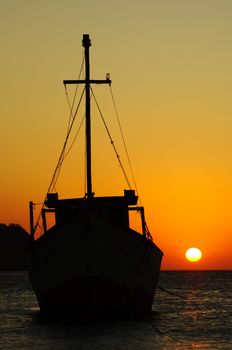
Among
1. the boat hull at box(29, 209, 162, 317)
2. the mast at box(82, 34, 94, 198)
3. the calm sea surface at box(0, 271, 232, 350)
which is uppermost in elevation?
the mast at box(82, 34, 94, 198)

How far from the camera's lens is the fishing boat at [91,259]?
3728cm

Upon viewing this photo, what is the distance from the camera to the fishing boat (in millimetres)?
37281

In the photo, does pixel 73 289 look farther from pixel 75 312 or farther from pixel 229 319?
pixel 229 319

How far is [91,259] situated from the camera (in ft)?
122

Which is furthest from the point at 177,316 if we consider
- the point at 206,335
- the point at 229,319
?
the point at 206,335

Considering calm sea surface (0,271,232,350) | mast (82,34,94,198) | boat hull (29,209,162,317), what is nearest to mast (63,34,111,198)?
mast (82,34,94,198)

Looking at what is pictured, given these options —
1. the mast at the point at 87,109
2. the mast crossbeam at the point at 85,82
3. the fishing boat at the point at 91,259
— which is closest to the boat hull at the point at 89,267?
the fishing boat at the point at 91,259

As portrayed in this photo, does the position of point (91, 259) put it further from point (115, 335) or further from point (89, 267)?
point (115, 335)

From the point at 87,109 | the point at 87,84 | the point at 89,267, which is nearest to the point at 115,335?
the point at 89,267

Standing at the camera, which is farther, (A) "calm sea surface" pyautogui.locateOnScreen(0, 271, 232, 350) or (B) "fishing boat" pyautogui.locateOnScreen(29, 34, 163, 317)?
(B) "fishing boat" pyautogui.locateOnScreen(29, 34, 163, 317)

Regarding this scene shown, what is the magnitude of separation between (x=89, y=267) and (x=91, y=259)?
1.26 feet

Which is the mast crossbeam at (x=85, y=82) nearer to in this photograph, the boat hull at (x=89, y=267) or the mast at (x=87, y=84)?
the mast at (x=87, y=84)

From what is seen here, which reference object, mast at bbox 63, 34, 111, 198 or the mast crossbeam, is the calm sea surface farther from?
the mast crossbeam

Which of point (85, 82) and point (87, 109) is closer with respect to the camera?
point (87, 109)
